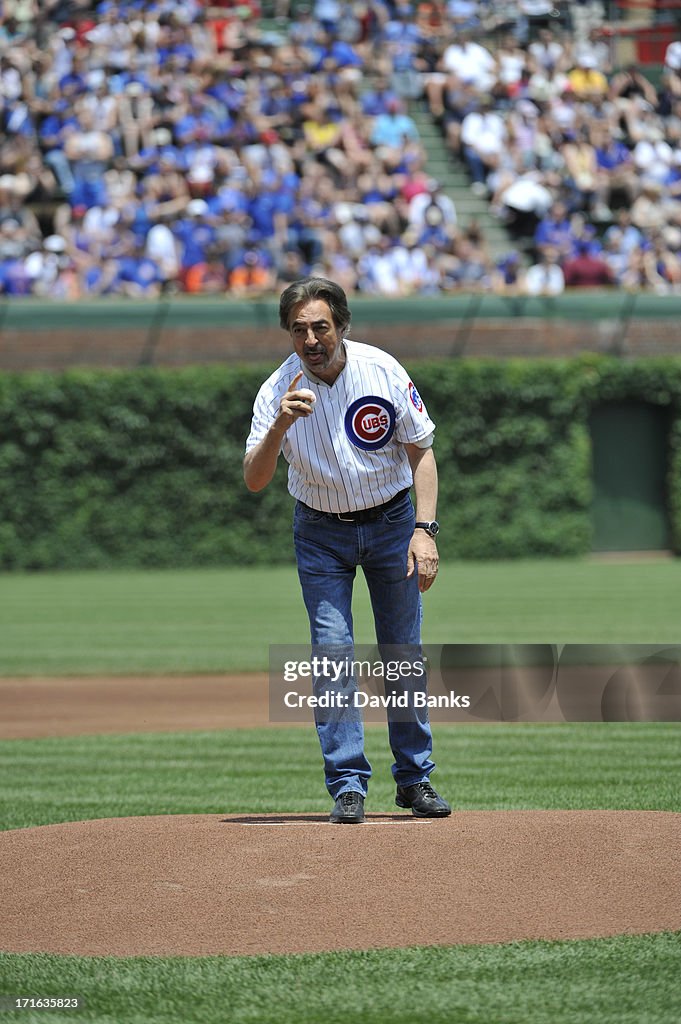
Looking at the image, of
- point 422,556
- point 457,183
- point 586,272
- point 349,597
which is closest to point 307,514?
point 349,597

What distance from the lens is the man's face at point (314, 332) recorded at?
552 centimetres

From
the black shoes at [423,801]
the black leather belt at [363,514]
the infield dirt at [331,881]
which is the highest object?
the black leather belt at [363,514]

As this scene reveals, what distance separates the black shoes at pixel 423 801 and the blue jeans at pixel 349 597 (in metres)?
0.04

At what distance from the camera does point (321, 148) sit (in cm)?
2467

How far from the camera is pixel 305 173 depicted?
24.1 m

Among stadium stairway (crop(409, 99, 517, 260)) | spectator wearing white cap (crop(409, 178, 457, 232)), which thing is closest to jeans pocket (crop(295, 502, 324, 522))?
spectator wearing white cap (crop(409, 178, 457, 232))

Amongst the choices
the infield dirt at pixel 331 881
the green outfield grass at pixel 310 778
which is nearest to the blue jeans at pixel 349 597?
the infield dirt at pixel 331 881

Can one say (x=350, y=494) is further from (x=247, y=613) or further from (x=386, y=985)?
(x=247, y=613)

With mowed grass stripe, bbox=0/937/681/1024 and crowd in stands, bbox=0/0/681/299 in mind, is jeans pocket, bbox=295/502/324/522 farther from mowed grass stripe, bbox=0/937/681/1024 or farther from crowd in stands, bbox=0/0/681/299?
crowd in stands, bbox=0/0/681/299

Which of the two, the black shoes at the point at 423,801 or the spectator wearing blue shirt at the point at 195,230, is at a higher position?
the spectator wearing blue shirt at the point at 195,230

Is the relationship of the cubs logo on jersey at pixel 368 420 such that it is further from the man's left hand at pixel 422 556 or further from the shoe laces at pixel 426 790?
the shoe laces at pixel 426 790

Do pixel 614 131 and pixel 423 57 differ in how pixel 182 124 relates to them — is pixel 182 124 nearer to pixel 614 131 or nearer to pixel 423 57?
pixel 423 57

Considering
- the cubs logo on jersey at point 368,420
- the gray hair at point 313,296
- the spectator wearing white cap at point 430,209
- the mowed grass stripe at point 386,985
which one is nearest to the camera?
the mowed grass stripe at point 386,985

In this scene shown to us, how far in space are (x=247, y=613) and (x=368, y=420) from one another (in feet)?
36.8
